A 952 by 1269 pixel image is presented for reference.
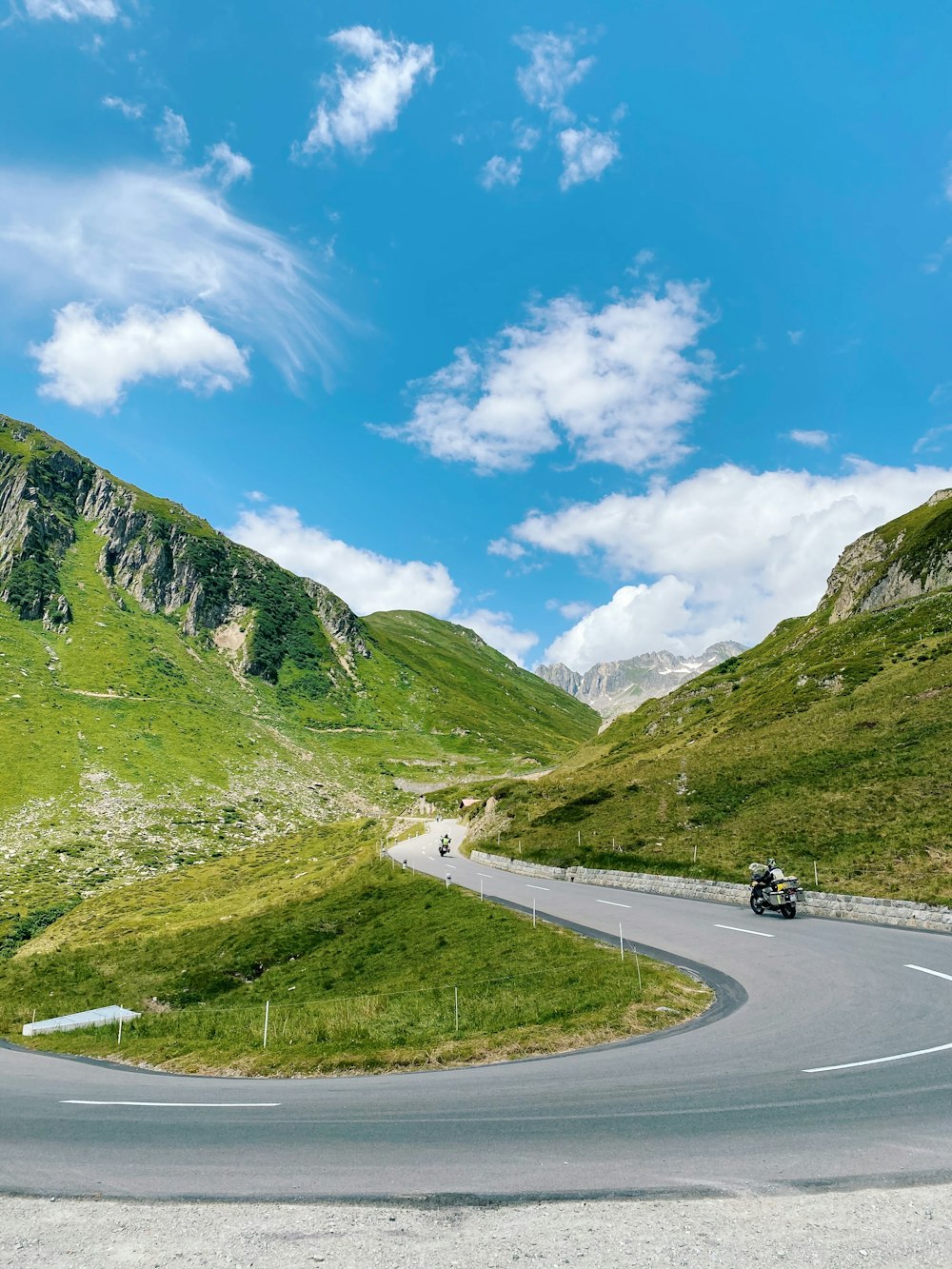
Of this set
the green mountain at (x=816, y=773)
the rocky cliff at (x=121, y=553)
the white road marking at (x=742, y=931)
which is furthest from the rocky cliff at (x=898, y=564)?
the rocky cliff at (x=121, y=553)

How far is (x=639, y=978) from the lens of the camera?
18.1 metres

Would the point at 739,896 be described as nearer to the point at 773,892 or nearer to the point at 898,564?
the point at 773,892

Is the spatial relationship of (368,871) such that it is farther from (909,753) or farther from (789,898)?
(909,753)

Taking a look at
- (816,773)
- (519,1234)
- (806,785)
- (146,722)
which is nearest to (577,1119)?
(519,1234)

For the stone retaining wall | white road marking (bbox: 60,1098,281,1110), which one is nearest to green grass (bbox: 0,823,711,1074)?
white road marking (bbox: 60,1098,281,1110)

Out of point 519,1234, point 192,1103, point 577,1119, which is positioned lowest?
point 192,1103

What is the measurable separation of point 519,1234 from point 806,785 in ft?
156

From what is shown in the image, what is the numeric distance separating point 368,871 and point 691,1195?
1859 inches

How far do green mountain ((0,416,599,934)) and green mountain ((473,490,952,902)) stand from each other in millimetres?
46531

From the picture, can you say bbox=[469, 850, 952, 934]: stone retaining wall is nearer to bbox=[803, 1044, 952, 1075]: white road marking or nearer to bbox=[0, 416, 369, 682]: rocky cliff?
bbox=[803, 1044, 952, 1075]: white road marking

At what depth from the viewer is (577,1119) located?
32.7ft

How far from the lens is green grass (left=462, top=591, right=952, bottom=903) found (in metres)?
35.6

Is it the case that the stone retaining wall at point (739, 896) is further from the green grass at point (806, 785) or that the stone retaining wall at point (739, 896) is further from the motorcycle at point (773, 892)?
the green grass at point (806, 785)

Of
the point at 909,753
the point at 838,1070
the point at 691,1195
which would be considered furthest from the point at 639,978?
the point at 909,753
